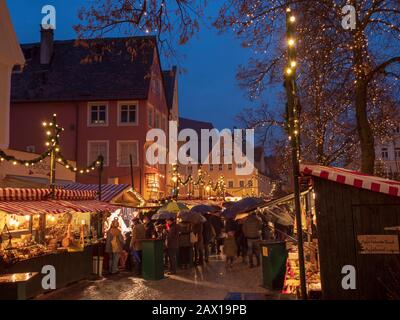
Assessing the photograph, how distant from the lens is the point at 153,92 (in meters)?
36.7

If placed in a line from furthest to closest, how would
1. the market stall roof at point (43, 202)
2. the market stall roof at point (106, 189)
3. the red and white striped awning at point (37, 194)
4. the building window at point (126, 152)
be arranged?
the building window at point (126, 152), the market stall roof at point (106, 189), the red and white striped awning at point (37, 194), the market stall roof at point (43, 202)

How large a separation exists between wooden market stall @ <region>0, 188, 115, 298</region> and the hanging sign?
766 centimetres

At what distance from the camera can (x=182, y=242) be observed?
→ 1755cm

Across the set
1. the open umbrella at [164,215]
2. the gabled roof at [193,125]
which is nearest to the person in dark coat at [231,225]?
the open umbrella at [164,215]

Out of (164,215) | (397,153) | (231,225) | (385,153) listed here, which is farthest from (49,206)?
(385,153)

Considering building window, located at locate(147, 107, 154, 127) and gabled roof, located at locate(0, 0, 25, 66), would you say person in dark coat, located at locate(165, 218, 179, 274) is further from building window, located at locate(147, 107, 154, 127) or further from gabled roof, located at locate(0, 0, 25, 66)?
building window, located at locate(147, 107, 154, 127)

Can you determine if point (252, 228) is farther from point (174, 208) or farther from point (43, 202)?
point (43, 202)

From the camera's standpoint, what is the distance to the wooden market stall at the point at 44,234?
37.4 feet

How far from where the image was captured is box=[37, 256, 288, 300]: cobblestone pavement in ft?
38.8

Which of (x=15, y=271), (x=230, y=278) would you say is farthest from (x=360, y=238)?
(x=15, y=271)

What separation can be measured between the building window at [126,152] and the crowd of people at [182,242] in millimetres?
14983

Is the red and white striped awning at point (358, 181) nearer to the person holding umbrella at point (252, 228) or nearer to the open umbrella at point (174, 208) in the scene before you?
the person holding umbrella at point (252, 228)

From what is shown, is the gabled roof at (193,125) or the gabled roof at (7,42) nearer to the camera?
the gabled roof at (7,42)
